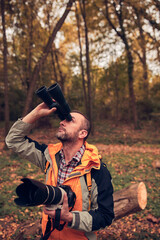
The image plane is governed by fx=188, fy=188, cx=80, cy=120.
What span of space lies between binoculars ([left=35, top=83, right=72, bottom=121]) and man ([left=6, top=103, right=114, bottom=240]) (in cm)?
8

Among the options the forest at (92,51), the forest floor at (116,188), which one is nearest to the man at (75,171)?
the forest floor at (116,188)

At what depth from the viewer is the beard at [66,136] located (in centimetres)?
203

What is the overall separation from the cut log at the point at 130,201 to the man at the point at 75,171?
65.6 inches

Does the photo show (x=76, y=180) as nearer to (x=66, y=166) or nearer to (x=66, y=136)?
(x=66, y=166)

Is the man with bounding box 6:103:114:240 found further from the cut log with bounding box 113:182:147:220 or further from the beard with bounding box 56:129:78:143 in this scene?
the cut log with bounding box 113:182:147:220

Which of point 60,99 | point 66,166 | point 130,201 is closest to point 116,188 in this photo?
point 130,201

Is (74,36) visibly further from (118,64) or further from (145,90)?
(145,90)

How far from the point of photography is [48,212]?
161 centimetres

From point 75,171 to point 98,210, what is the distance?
0.43m

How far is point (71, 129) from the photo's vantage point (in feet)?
6.90

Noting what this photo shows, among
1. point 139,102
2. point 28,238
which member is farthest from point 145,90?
point 28,238

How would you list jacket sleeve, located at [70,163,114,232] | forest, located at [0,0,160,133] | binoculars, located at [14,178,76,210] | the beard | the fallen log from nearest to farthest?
binoculars, located at [14,178,76,210], jacket sleeve, located at [70,163,114,232], the beard, the fallen log, forest, located at [0,0,160,133]

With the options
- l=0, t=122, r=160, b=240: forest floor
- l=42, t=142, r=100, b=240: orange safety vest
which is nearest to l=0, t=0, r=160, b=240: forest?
l=0, t=122, r=160, b=240: forest floor

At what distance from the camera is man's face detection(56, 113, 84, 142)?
205 cm
